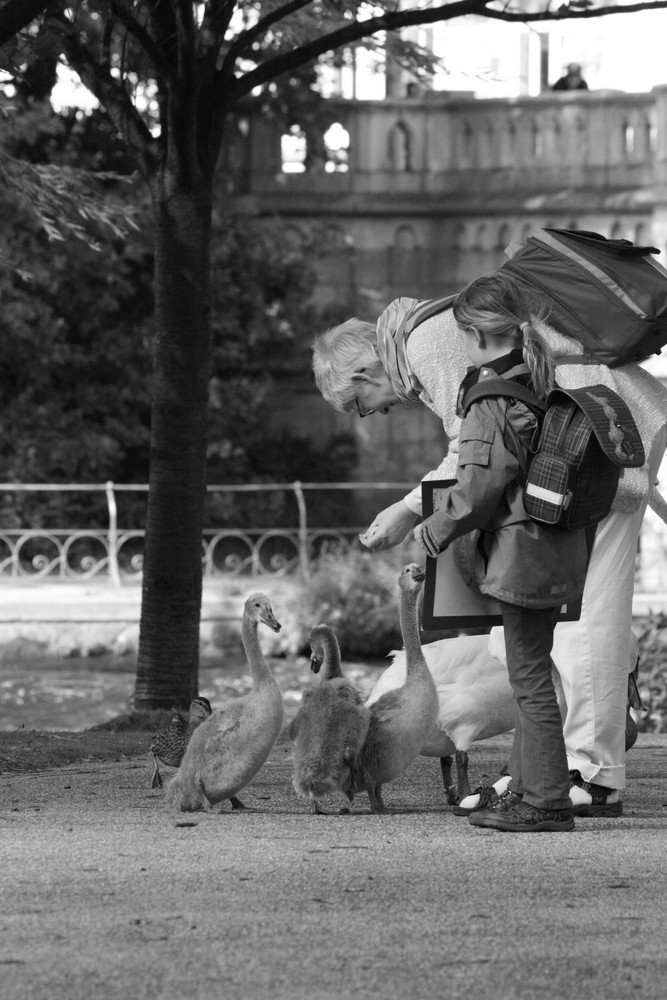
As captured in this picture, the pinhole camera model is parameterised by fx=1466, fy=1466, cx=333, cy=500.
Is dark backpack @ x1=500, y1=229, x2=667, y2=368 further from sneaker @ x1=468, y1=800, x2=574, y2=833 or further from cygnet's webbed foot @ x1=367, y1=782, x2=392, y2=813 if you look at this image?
cygnet's webbed foot @ x1=367, y1=782, x2=392, y2=813

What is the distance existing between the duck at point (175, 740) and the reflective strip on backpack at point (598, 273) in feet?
7.07

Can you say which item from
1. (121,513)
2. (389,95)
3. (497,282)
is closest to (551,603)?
(497,282)

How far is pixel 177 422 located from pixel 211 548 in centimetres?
866

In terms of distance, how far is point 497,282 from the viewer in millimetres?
4625

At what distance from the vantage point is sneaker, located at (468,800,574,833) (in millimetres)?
4602

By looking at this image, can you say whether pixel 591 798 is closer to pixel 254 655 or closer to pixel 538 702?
pixel 538 702

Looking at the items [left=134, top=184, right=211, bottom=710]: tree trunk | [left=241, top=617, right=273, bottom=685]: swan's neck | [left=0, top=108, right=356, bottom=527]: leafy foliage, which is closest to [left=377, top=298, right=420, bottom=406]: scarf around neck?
[left=241, top=617, right=273, bottom=685]: swan's neck

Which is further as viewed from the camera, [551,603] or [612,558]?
[612,558]

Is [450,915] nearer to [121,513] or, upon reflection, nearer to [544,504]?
[544,504]

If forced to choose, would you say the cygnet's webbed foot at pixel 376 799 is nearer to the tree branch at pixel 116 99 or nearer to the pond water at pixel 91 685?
the tree branch at pixel 116 99

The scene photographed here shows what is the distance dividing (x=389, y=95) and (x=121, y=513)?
7099mm

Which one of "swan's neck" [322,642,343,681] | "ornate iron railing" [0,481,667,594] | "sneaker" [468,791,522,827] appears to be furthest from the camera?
"ornate iron railing" [0,481,667,594]

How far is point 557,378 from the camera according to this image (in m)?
4.89

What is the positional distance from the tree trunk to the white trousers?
3550mm
